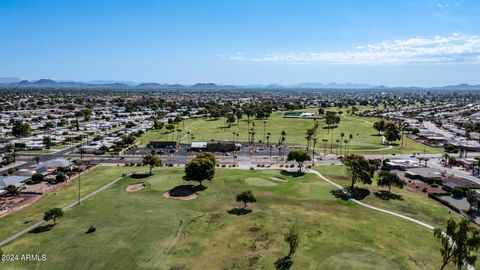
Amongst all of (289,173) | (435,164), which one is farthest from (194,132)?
(435,164)

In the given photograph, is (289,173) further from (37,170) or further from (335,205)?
(37,170)

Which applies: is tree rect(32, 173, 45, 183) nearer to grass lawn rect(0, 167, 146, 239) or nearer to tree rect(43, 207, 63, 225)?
grass lawn rect(0, 167, 146, 239)

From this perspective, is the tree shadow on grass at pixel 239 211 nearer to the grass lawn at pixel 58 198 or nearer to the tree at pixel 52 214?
the tree at pixel 52 214

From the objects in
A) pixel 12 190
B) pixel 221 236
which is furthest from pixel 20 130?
pixel 221 236

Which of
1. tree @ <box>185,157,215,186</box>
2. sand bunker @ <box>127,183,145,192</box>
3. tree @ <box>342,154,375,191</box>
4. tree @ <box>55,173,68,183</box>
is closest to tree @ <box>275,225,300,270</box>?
tree @ <box>185,157,215,186</box>

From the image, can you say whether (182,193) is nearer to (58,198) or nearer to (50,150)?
(58,198)
